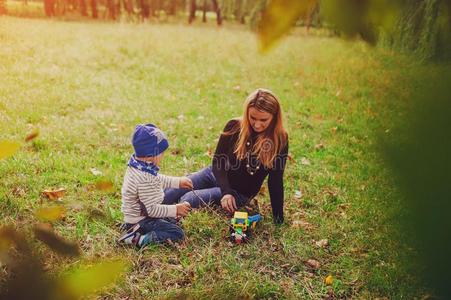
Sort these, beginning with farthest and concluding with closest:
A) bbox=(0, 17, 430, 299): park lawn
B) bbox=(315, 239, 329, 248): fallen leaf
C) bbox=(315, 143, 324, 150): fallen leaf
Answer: bbox=(315, 143, 324, 150): fallen leaf < bbox=(315, 239, 329, 248): fallen leaf < bbox=(0, 17, 430, 299): park lawn

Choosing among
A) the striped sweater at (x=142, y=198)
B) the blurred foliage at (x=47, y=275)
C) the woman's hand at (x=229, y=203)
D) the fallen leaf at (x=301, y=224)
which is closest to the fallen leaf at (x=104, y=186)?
the striped sweater at (x=142, y=198)

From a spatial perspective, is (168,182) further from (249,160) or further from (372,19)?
(372,19)

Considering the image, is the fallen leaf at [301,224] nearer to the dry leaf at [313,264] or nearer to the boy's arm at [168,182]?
the dry leaf at [313,264]

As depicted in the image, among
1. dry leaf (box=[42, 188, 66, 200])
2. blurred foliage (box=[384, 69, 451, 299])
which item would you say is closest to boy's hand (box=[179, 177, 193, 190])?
dry leaf (box=[42, 188, 66, 200])

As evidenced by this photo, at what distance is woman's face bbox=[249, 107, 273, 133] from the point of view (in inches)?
104

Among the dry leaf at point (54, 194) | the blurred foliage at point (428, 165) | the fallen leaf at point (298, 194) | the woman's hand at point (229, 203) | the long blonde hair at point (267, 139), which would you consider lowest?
the fallen leaf at point (298, 194)

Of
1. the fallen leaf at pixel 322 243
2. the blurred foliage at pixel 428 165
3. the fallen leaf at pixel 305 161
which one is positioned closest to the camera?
the blurred foliage at pixel 428 165

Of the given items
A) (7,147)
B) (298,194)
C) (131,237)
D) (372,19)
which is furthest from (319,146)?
(372,19)

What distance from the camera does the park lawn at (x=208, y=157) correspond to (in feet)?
2.15

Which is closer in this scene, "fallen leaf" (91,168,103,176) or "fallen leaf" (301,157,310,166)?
"fallen leaf" (91,168,103,176)

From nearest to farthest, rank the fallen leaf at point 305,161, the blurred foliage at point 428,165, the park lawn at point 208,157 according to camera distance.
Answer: the blurred foliage at point 428,165, the park lawn at point 208,157, the fallen leaf at point 305,161

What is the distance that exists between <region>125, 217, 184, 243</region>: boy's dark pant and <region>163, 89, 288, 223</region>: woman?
39cm

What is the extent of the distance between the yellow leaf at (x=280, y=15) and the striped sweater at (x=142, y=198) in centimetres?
205

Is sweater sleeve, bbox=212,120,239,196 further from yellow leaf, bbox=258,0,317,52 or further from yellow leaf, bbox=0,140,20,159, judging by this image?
yellow leaf, bbox=258,0,317,52
